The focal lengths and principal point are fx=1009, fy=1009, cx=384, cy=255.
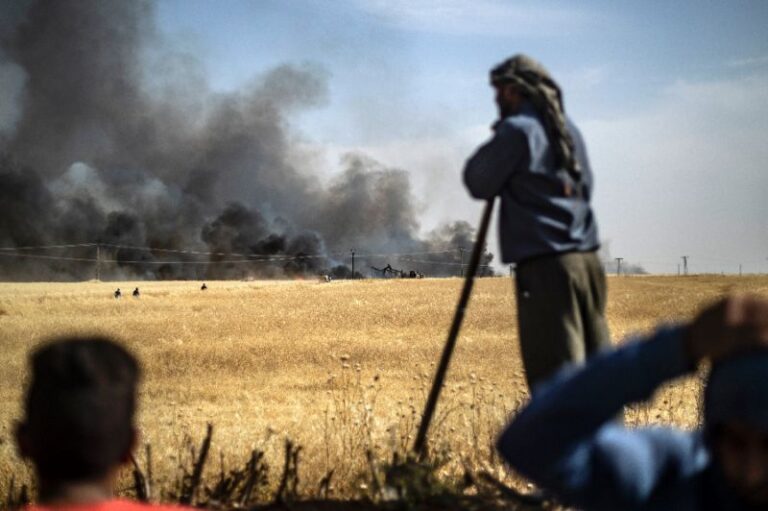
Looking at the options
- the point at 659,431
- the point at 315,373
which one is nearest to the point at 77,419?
the point at 659,431

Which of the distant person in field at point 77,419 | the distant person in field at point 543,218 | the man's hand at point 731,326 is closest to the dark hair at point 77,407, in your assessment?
the distant person in field at point 77,419

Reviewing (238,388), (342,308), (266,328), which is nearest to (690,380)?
(238,388)

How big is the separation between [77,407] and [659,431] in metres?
1.06

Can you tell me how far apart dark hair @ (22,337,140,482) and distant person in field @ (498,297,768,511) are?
0.75m

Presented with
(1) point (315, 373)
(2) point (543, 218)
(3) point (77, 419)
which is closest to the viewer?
(3) point (77, 419)

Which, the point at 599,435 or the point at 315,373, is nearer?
the point at 599,435

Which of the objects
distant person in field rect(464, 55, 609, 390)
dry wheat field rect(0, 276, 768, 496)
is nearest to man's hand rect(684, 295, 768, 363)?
distant person in field rect(464, 55, 609, 390)

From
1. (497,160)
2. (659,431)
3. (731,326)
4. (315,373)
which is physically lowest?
(315,373)

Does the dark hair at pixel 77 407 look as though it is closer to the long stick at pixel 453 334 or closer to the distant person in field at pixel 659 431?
Answer: the distant person in field at pixel 659 431

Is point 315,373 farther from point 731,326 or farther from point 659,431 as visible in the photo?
point 731,326

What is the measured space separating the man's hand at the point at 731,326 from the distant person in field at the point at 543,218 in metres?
3.31

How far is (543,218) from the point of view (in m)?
4.86

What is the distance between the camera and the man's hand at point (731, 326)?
4.74 feet

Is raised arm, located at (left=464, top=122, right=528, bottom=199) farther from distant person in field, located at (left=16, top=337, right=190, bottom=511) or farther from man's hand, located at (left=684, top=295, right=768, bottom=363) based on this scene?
man's hand, located at (left=684, top=295, right=768, bottom=363)
